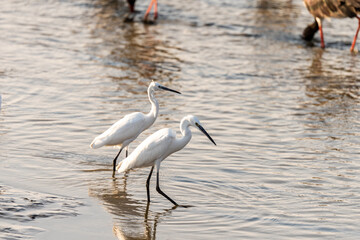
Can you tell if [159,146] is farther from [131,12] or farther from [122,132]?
[131,12]

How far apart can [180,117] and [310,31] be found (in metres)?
7.85

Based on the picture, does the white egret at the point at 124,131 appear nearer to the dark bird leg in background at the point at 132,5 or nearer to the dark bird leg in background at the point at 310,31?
the dark bird leg in background at the point at 310,31

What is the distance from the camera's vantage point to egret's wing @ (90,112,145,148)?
8.48 meters

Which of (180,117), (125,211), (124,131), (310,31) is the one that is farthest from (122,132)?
(310,31)

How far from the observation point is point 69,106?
448 inches

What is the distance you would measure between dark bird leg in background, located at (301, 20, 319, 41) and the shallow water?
0.59 ft

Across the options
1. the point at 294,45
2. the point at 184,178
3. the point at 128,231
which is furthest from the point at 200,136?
the point at 294,45

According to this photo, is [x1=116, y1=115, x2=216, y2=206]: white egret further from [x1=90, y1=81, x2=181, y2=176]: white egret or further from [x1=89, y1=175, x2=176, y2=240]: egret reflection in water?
[x1=90, y1=81, x2=181, y2=176]: white egret

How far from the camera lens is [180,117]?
11.1 m

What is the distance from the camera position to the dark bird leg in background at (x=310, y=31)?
58.7ft

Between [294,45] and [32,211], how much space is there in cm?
1154

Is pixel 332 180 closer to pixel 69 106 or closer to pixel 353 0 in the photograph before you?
pixel 69 106

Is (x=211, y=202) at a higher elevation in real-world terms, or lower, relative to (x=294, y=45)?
higher

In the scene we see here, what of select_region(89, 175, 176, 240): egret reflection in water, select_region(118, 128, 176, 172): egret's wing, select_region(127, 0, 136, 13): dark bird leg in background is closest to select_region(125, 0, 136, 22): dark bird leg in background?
select_region(127, 0, 136, 13): dark bird leg in background
